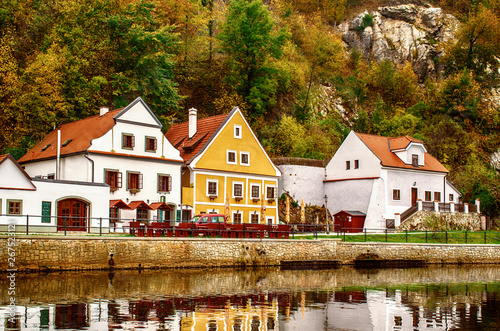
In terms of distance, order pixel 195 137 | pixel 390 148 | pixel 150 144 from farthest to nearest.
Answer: pixel 390 148
pixel 195 137
pixel 150 144

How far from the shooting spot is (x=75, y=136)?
4569 cm

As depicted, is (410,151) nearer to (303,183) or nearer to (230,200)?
(303,183)

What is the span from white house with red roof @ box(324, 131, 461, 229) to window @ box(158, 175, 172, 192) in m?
18.9

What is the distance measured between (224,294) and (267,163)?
29634 millimetres

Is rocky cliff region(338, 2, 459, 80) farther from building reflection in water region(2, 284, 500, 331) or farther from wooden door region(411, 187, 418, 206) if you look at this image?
building reflection in water region(2, 284, 500, 331)

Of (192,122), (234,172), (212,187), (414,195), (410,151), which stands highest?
(192,122)

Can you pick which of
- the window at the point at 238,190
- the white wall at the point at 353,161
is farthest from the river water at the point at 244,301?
the white wall at the point at 353,161

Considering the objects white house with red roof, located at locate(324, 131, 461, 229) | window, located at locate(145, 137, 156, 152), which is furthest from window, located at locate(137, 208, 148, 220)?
white house with red roof, located at locate(324, 131, 461, 229)

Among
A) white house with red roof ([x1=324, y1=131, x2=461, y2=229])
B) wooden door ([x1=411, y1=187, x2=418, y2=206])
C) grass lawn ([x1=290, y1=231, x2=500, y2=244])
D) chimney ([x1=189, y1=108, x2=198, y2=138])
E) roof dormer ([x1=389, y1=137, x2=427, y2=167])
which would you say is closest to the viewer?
grass lawn ([x1=290, y1=231, x2=500, y2=244])

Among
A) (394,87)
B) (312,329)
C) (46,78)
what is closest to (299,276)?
(312,329)

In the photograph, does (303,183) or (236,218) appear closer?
(236,218)

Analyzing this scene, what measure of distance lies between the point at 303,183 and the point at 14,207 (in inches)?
1163

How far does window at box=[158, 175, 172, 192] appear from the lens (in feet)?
152

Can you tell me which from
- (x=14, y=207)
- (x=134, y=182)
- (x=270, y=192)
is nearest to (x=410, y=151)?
(x=270, y=192)
